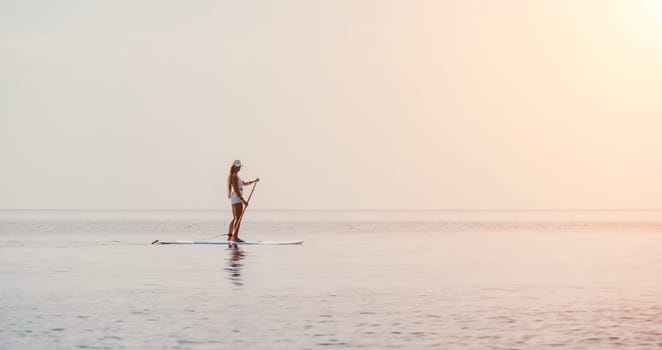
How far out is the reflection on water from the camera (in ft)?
71.8

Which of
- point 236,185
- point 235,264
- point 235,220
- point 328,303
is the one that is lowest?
point 235,264

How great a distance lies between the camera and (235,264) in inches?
1075

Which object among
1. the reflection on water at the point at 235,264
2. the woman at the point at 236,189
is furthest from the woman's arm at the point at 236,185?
the reflection on water at the point at 235,264

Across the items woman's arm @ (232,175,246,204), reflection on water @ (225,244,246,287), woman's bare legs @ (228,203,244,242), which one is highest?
woman's arm @ (232,175,246,204)

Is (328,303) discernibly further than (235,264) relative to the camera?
No

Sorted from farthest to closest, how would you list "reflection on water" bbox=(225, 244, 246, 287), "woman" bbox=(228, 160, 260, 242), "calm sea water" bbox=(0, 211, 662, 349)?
1. "woman" bbox=(228, 160, 260, 242)
2. "reflection on water" bbox=(225, 244, 246, 287)
3. "calm sea water" bbox=(0, 211, 662, 349)

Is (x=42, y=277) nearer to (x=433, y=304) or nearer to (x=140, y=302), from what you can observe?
(x=140, y=302)

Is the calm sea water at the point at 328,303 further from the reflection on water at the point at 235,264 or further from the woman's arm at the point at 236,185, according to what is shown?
the woman's arm at the point at 236,185

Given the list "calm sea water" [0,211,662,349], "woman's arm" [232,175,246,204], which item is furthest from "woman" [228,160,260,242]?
"calm sea water" [0,211,662,349]

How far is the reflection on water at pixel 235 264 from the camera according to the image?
21881 millimetres

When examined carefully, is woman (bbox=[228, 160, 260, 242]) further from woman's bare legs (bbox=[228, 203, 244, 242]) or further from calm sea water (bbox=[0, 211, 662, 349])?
calm sea water (bbox=[0, 211, 662, 349])

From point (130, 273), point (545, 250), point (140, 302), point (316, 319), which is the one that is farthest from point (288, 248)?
point (316, 319)

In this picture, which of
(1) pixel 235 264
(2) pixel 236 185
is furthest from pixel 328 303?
(2) pixel 236 185

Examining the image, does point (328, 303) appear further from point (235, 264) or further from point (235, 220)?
point (235, 220)
